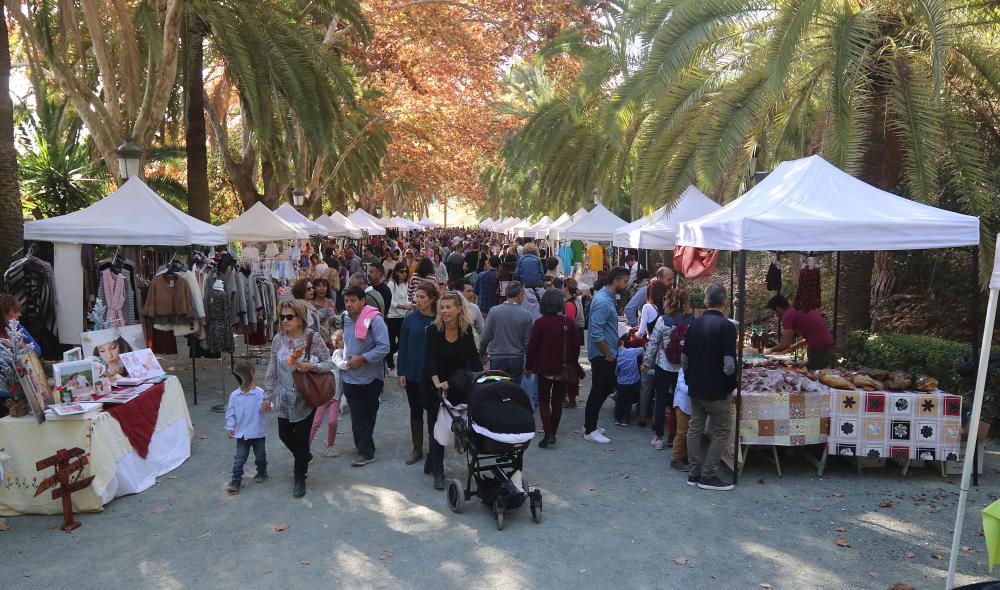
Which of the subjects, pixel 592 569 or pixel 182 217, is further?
pixel 182 217

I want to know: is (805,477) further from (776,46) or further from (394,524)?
(776,46)

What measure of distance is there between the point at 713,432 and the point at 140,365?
5.57 m

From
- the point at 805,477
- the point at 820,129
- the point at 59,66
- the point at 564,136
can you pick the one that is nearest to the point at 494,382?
the point at 805,477

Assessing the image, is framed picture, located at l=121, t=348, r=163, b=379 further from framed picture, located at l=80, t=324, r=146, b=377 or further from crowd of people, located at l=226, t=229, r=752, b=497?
crowd of people, located at l=226, t=229, r=752, b=497

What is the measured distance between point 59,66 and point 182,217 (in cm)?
531

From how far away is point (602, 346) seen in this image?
7.73m

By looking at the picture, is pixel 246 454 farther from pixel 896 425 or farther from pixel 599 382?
pixel 896 425

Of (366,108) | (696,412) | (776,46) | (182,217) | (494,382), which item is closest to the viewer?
(494,382)

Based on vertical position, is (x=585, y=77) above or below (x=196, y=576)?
above

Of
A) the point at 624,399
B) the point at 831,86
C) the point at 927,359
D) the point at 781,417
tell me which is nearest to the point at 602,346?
the point at 624,399

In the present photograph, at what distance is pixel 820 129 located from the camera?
500 inches

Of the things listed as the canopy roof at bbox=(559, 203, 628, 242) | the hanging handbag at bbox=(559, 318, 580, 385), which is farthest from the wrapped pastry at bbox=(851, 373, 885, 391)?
the canopy roof at bbox=(559, 203, 628, 242)

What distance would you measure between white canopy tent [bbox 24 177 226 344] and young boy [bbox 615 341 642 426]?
5251mm

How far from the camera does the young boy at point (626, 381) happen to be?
28.6 ft
